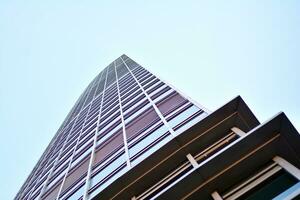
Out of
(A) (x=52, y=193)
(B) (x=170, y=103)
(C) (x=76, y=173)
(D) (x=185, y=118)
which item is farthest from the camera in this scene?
(A) (x=52, y=193)

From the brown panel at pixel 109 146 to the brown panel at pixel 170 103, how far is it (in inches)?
95.3

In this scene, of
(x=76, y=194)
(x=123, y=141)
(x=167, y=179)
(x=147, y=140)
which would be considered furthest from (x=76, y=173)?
(x=167, y=179)

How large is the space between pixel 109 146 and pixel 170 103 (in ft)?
11.9

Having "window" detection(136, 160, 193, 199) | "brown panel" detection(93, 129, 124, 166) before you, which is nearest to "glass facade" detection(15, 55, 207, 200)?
"brown panel" detection(93, 129, 124, 166)

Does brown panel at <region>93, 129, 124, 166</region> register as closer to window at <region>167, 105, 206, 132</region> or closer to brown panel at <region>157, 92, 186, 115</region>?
brown panel at <region>157, 92, 186, 115</region>

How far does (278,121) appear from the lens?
818 cm

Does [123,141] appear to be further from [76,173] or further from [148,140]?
[76,173]

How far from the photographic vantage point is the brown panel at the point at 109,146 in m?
16.7

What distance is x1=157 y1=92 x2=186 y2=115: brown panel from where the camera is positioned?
1670 cm

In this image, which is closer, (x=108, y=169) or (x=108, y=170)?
(x=108, y=170)

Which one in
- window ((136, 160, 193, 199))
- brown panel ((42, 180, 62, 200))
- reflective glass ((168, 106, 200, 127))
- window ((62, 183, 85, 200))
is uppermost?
brown panel ((42, 180, 62, 200))

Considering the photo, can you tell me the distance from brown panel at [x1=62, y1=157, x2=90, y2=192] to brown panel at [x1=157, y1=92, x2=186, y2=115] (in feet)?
14.6

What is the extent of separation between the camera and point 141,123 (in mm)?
17547

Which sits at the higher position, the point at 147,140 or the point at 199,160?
the point at 147,140
